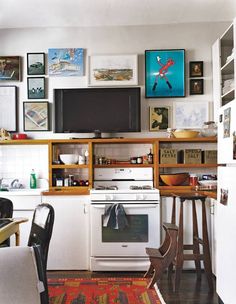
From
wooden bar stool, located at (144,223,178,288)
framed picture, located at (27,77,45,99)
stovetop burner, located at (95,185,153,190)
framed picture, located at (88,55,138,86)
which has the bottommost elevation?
wooden bar stool, located at (144,223,178,288)

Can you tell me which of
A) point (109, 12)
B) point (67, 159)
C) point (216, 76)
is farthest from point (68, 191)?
point (216, 76)

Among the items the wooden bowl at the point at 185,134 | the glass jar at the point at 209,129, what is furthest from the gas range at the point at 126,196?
the glass jar at the point at 209,129

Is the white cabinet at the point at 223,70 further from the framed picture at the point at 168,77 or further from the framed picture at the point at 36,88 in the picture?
the framed picture at the point at 36,88

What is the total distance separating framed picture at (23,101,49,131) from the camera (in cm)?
427

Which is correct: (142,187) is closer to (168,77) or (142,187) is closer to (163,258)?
Answer: (163,258)

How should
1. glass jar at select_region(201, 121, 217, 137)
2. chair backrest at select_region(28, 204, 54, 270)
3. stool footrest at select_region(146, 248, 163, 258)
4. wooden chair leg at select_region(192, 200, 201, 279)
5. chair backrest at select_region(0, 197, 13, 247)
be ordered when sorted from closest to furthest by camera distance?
chair backrest at select_region(28, 204, 54, 270)
chair backrest at select_region(0, 197, 13, 247)
stool footrest at select_region(146, 248, 163, 258)
wooden chair leg at select_region(192, 200, 201, 279)
glass jar at select_region(201, 121, 217, 137)

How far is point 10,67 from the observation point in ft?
14.1

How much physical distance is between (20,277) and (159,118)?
3.11 m

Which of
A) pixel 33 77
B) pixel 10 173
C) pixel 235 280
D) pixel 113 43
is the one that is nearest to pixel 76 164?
pixel 10 173

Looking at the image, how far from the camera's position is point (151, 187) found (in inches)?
157

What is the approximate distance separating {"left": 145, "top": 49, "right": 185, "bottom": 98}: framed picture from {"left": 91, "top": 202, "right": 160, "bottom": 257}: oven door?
56.7 inches

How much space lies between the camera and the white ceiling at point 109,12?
3611mm

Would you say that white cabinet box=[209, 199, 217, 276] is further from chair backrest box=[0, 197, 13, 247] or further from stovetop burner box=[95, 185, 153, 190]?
chair backrest box=[0, 197, 13, 247]

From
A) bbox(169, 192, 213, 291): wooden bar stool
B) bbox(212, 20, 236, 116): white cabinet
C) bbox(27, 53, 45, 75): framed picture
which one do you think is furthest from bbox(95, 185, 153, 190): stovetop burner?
bbox(27, 53, 45, 75): framed picture
